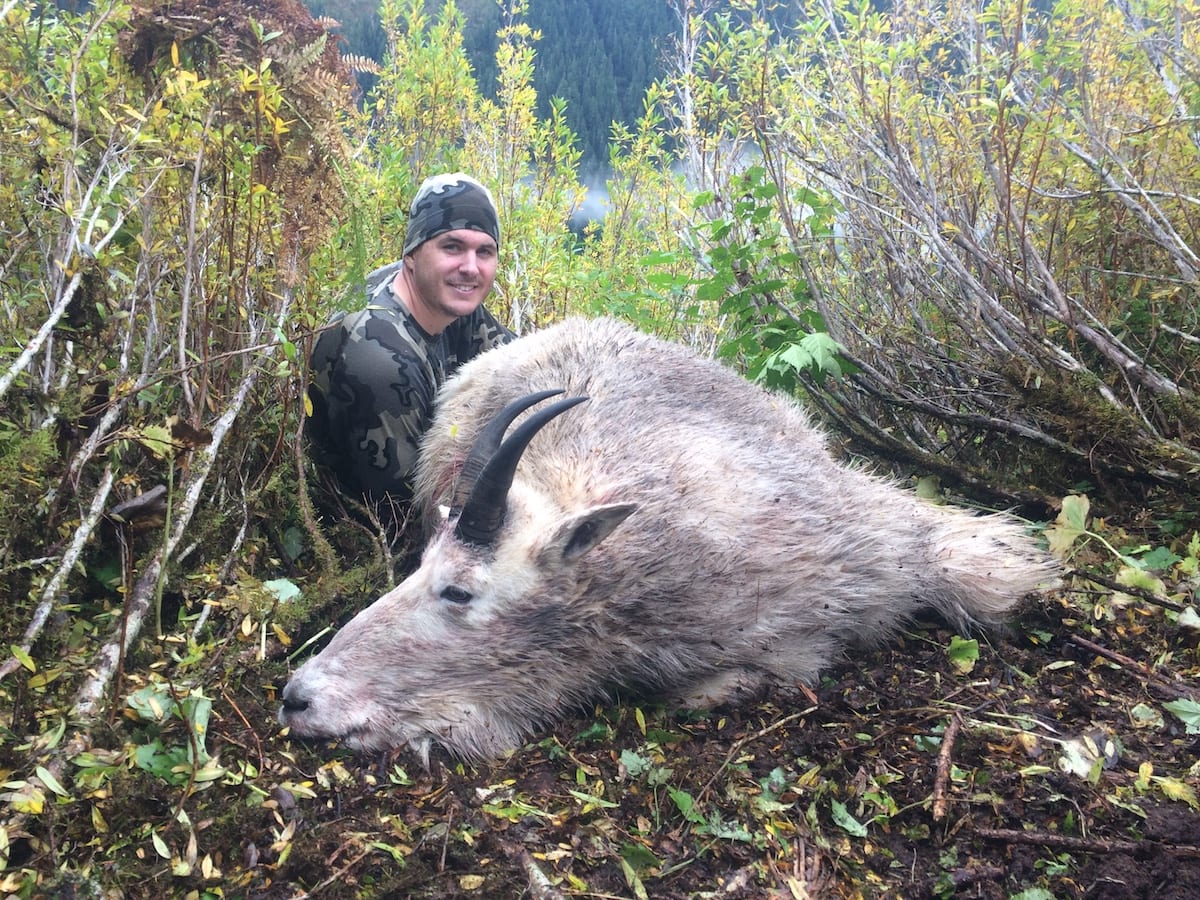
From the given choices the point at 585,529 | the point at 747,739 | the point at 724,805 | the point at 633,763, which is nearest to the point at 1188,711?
the point at 747,739

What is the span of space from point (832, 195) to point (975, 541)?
9.09 ft

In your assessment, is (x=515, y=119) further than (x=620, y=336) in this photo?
Yes

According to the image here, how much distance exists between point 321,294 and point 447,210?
125 centimetres

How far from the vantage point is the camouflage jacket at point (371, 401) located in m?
4.40

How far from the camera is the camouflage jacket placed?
4402 millimetres

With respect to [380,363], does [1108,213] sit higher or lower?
higher

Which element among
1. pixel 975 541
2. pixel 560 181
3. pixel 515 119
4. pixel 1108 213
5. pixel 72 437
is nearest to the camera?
pixel 72 437

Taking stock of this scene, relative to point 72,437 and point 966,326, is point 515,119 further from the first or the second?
point 72,437

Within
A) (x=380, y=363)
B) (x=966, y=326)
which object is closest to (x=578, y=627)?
(x=380, y=363)

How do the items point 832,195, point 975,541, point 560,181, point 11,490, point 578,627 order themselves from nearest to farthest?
point 11,490 → point 578,627 → point 975,541 → point 832,195 → point 560,181

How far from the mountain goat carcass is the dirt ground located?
0.16m

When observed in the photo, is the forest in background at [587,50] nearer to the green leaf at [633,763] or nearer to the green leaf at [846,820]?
the green leaf at [633,763]

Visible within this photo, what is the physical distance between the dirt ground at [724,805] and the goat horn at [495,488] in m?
0.85

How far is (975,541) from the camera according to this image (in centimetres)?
351
